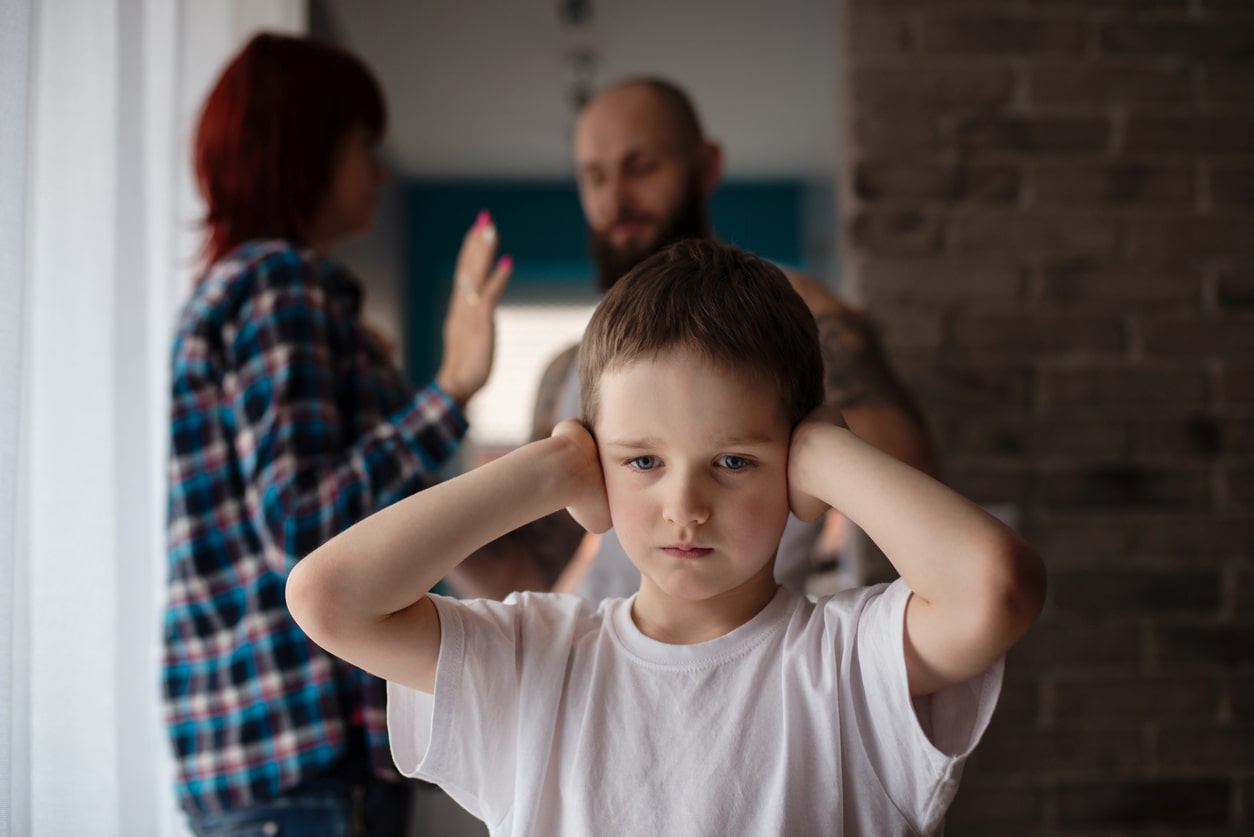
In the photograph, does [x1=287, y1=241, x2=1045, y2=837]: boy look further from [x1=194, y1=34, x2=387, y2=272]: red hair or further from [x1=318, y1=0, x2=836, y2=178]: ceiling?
[x1=318, y1=0, x2=836, y2=178]: ceiling

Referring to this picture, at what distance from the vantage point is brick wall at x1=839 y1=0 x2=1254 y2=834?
1735mm

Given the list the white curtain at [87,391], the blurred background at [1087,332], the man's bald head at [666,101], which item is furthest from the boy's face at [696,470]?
the blurred background at [1087,332]

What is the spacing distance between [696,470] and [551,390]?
26.7 inches

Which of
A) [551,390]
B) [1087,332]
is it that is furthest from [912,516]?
[1087,332]

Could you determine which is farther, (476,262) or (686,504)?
(476,262)

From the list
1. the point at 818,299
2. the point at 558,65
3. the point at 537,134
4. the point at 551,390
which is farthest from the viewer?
the point at 537,134

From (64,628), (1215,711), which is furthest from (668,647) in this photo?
(1215,711)

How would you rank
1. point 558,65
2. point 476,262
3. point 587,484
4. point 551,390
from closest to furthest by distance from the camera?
point 587,484 < point 476,262 < point 551,390 < point 558,65

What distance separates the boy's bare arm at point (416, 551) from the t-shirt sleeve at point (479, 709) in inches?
0.7

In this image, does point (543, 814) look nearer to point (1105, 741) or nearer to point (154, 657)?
point (154, 657)

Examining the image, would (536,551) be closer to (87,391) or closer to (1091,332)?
(87,391)

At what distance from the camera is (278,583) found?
3.43 ft

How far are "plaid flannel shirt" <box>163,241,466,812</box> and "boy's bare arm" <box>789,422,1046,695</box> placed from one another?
1.68ft

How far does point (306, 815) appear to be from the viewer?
1.04m
